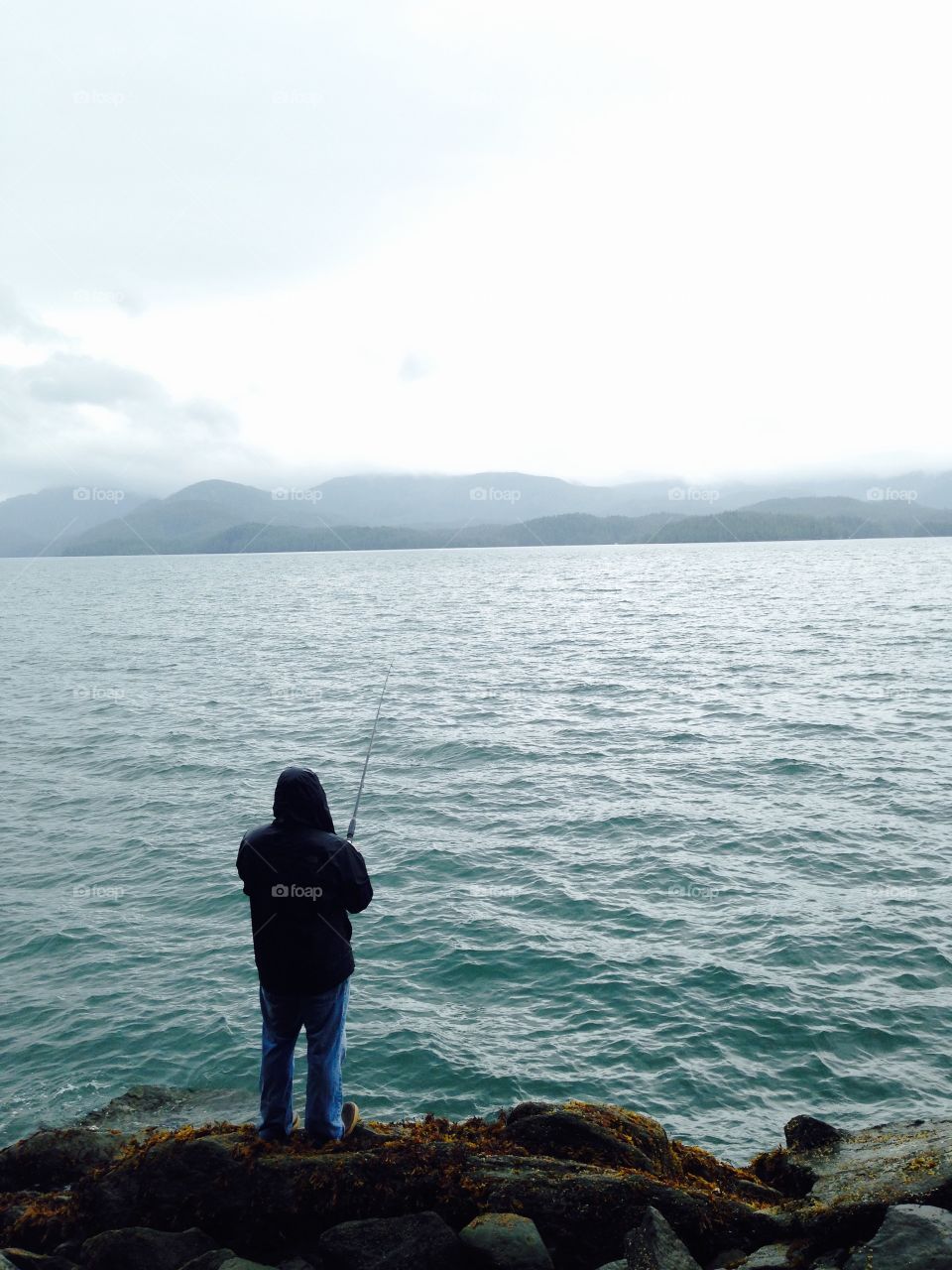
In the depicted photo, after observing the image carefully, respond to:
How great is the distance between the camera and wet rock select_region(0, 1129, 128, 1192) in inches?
346

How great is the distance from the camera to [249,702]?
39.5 meters

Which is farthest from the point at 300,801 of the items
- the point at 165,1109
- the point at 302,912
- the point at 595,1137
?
the point at 165,1109

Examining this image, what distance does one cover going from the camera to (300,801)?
24.3 ft

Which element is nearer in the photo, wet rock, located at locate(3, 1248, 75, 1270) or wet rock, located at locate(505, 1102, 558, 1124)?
wet rock, located at locate(3, 1248, 75, 1270)

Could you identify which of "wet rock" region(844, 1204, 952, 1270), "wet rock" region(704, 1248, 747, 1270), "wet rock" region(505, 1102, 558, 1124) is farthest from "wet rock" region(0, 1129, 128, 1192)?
"wet rock" region(844, 1204, 952, 1270)

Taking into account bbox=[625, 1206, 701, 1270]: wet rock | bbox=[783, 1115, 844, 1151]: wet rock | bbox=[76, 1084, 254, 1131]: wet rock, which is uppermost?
bbox=[625, 1206, 701, 1270]: wet rock

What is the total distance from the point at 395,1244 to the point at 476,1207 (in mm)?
786

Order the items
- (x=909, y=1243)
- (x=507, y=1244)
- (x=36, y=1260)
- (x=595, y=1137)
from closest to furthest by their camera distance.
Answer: (x=909, y=1243)
(x=507, y=1244)
(x=36, y=1260)
(x=595, y=1137)

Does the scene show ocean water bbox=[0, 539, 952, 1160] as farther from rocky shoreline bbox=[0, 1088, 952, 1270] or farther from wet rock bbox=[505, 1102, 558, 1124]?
rocky shoreline bbox=[0, 1088, 952, 1270]

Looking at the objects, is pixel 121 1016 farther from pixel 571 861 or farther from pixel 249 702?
pixel 249 702

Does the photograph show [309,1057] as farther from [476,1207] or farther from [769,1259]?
[769,1259]

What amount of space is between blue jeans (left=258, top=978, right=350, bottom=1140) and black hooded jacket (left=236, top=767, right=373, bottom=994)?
0.24 meters

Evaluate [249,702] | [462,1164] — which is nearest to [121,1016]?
[462,1164]

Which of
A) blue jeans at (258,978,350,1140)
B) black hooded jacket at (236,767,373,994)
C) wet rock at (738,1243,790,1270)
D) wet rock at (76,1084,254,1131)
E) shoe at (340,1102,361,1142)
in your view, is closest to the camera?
wet rock at (738,1243,790,1270)
